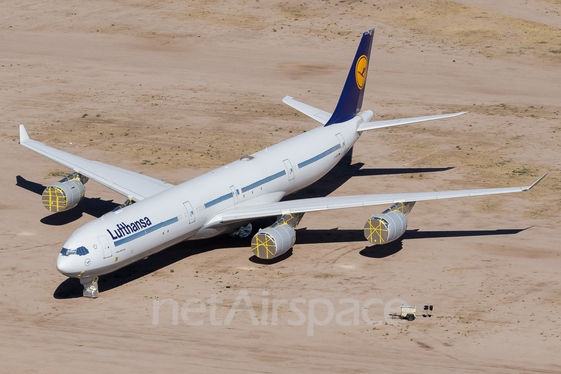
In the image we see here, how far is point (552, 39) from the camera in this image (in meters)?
98.1

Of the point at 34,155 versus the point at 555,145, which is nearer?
the point at 34,155

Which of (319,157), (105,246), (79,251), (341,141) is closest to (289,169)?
(319,157)

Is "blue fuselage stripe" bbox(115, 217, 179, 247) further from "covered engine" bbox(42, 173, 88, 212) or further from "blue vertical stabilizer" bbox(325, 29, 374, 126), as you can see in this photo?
"blue vertical stabilizer" bbox(325, 29, 374, 126)

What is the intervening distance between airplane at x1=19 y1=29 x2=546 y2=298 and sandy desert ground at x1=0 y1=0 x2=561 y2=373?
2196 millimetres

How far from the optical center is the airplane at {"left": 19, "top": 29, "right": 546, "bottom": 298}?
40.1 metres

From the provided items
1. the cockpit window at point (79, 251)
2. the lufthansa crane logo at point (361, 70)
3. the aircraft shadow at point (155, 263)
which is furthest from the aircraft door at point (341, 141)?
the cockpit window at point (79, 251)

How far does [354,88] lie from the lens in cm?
5794

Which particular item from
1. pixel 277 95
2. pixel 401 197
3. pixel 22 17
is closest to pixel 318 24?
pixel 277 95

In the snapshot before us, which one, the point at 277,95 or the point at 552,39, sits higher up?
the point at 552,39

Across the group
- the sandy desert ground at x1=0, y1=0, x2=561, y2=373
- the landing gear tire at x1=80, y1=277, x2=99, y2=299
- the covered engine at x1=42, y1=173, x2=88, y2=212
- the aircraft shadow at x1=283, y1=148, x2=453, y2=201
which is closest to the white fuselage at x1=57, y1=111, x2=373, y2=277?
the landing gear tire at x1=80, y1=277, x2=99, y2=299

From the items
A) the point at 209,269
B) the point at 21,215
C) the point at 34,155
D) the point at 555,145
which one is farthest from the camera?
the point at 555,145

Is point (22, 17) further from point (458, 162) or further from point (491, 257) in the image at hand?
point (491, 257)

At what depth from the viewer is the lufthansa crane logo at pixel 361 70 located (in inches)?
2286

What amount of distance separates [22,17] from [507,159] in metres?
75.8
